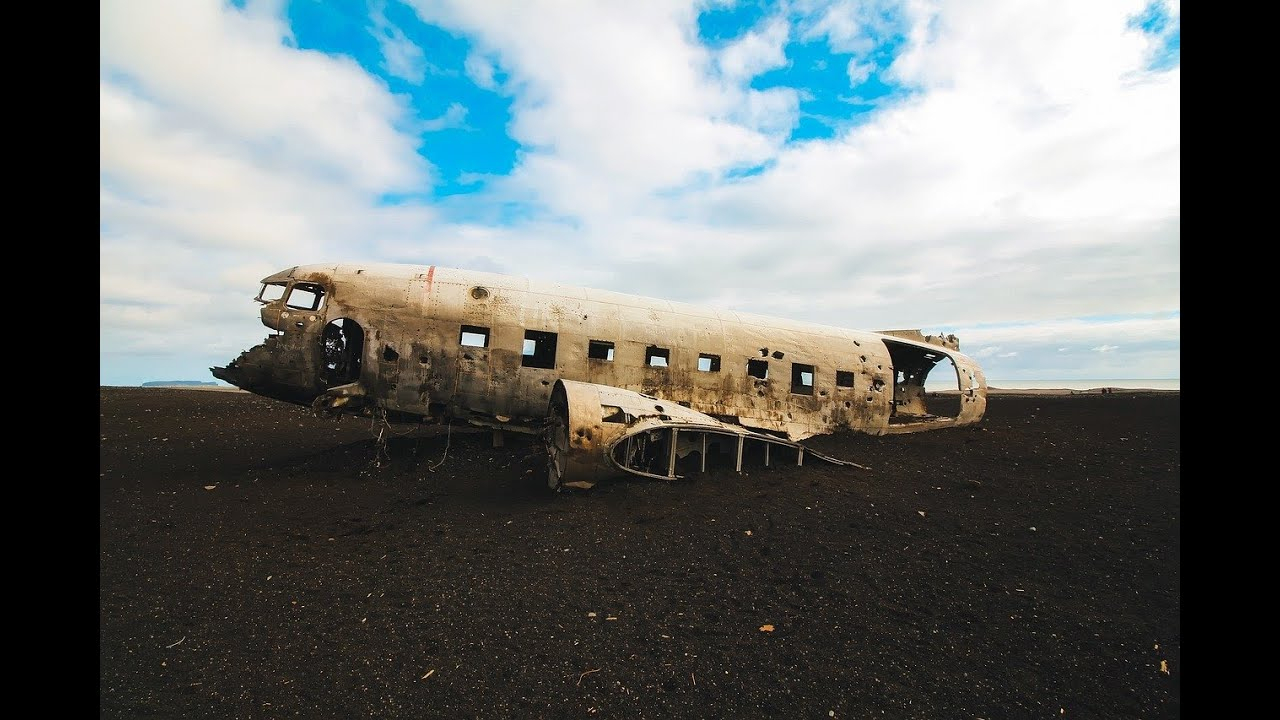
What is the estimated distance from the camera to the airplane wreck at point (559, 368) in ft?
35.7

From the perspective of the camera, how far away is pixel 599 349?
1272cm

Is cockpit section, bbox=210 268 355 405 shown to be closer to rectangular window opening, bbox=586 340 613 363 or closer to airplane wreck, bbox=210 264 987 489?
airplane wreck, bbox=210 264 987 489

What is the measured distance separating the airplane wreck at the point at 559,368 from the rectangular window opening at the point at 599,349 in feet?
0.11

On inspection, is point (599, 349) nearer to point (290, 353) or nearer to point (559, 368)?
point (559, 368)

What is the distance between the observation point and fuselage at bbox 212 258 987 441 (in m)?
11.5

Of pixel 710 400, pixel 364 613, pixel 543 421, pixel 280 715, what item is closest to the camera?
pixel 280 715

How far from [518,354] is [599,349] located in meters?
1.96

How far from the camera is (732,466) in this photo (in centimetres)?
1194

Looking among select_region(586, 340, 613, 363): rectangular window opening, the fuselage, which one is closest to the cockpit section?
the fuselage

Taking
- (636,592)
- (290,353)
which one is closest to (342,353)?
(290,353)

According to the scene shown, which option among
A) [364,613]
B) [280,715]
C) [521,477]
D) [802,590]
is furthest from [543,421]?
[280,715]
